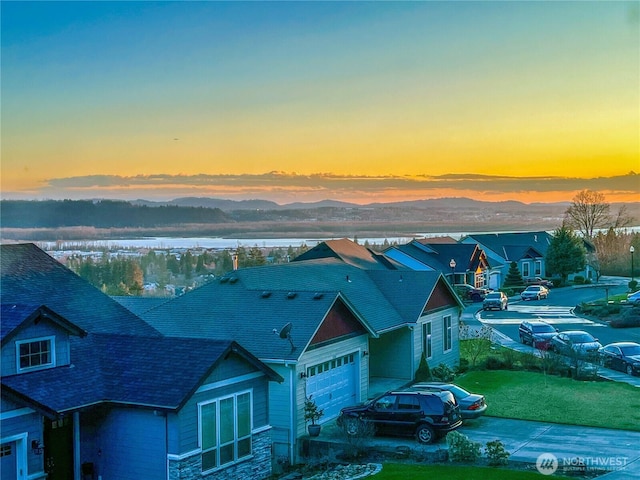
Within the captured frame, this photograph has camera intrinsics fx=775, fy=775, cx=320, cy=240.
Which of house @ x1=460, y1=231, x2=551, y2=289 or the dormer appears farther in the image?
house @ x1=460, y1=231, x2=551, y2=289

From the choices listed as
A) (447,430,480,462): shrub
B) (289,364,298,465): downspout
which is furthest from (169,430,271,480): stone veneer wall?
(447,430,480,462): shrub

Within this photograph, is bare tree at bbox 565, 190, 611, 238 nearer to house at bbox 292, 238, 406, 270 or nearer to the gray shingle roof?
house at bbox 292, 238, 406, 270

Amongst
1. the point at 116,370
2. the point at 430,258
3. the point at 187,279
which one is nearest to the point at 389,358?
the point at 116,370

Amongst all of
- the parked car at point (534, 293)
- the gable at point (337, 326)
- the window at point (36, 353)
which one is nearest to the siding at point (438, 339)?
the gable at point (337, 326)

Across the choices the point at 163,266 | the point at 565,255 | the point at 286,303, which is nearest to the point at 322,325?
the point at 286,303

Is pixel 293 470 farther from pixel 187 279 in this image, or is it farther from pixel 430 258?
pixel 187 279

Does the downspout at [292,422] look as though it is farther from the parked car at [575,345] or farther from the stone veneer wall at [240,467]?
the parked car at [575,345]

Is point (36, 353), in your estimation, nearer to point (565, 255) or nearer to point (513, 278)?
point (513, 278)
